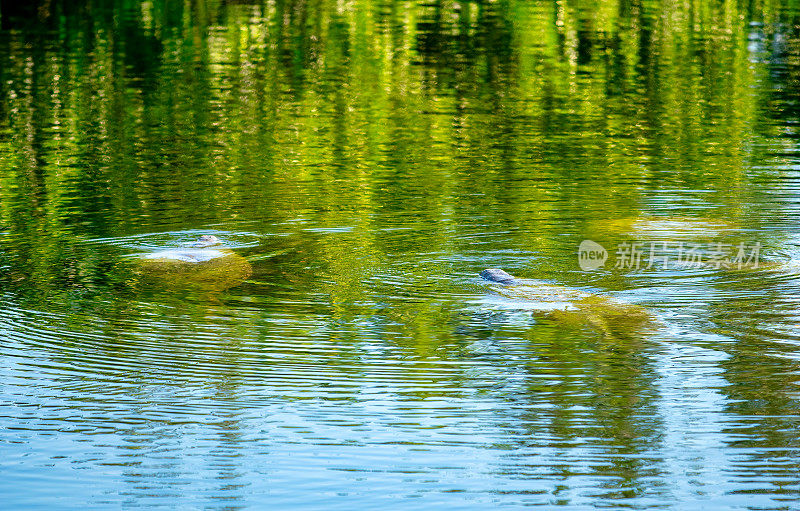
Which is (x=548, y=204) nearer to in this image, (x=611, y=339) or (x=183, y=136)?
(x=611, y=339)

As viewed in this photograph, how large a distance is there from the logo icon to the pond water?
0.07 meters

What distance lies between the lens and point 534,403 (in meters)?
6.20

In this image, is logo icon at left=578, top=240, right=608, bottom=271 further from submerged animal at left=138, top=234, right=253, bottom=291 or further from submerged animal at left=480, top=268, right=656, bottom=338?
submerged animal at left=138, top=234, right=253, bottom=291

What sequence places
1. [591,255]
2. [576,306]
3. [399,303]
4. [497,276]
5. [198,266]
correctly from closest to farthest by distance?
1. [576,306]
2. [399,303]
3. [497,276]
4. [198,266]
5. [591,255]

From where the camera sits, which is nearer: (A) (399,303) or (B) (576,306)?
(B) (576,306)

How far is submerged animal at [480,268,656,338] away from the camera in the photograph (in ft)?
24.1

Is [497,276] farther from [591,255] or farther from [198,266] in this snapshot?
[198,266]

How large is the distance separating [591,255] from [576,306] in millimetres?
1383

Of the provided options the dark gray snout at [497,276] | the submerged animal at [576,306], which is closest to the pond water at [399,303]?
the submerged animal at [576,306]

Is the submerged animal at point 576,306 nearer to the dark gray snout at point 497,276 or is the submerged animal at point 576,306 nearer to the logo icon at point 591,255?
the dark gray snout at point 497,276

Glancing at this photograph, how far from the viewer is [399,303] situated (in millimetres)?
7836

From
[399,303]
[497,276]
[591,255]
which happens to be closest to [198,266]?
[399,303]

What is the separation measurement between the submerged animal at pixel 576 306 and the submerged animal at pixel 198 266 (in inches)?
76.9

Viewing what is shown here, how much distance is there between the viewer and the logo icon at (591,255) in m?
8.69
